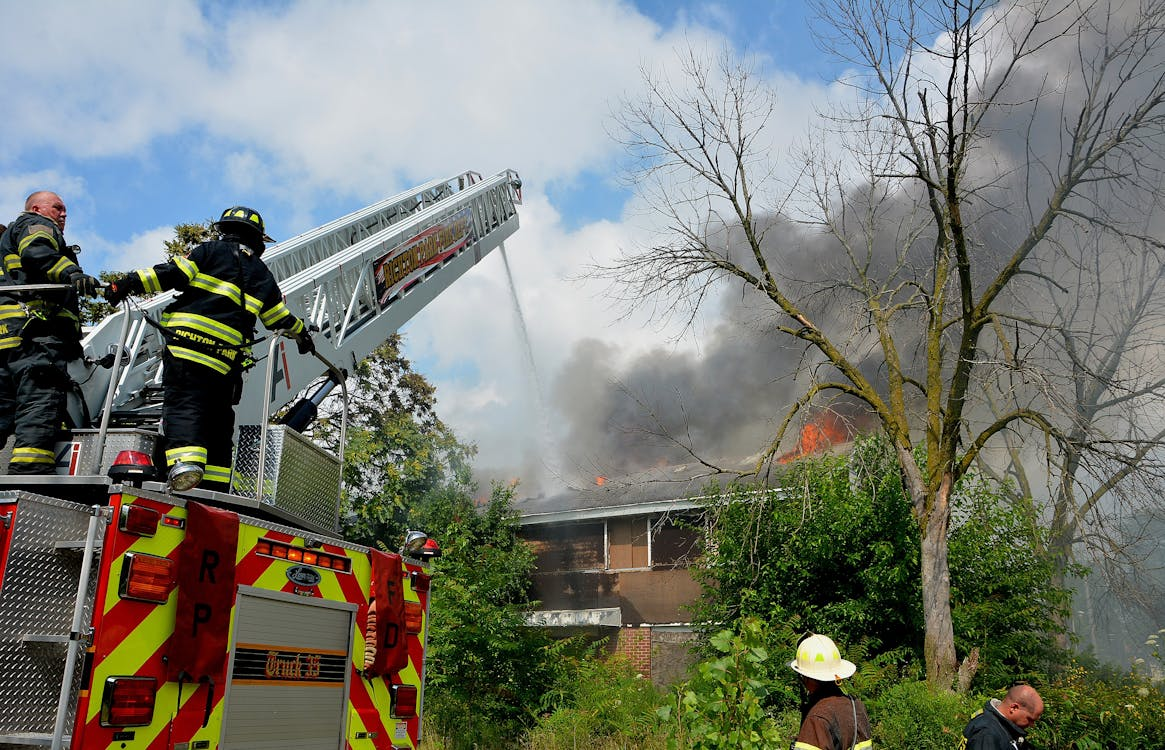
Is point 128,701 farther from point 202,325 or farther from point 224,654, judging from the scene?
point 202,325

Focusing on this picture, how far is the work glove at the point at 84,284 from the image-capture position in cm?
390

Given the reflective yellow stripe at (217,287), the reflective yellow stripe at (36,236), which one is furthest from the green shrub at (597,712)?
the reflective yellow stripe at (36,236)

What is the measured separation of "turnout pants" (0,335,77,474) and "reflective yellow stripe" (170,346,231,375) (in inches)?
20.4

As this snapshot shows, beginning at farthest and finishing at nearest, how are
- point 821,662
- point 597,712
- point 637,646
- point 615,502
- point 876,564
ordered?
point 615,502, point 637,646, point 597,712, point 876,564, point 821,662

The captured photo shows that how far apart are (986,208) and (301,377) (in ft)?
31.2

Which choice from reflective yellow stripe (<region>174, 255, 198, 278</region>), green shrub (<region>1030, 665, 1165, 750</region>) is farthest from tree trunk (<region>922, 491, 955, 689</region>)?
reflective yellow stripe (<region>174, 255, 198, 278</region>)

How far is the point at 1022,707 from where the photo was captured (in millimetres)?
3809

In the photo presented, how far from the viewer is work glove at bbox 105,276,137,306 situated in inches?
152

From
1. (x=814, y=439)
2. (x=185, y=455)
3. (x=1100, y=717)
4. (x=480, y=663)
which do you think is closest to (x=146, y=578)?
(x=185, y=455)

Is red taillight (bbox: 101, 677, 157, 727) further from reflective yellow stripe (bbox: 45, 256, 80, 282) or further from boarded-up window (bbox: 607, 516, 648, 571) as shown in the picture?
boarded-up window (bbox: 607, 516, 648, 571)

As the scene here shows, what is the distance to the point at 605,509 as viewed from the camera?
16.8 metres

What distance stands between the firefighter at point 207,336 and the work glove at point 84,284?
0.18 ft

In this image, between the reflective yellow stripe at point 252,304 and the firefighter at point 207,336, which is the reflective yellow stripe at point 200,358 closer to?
the firefighter at point 207,336

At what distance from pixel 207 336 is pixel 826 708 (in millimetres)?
3149
